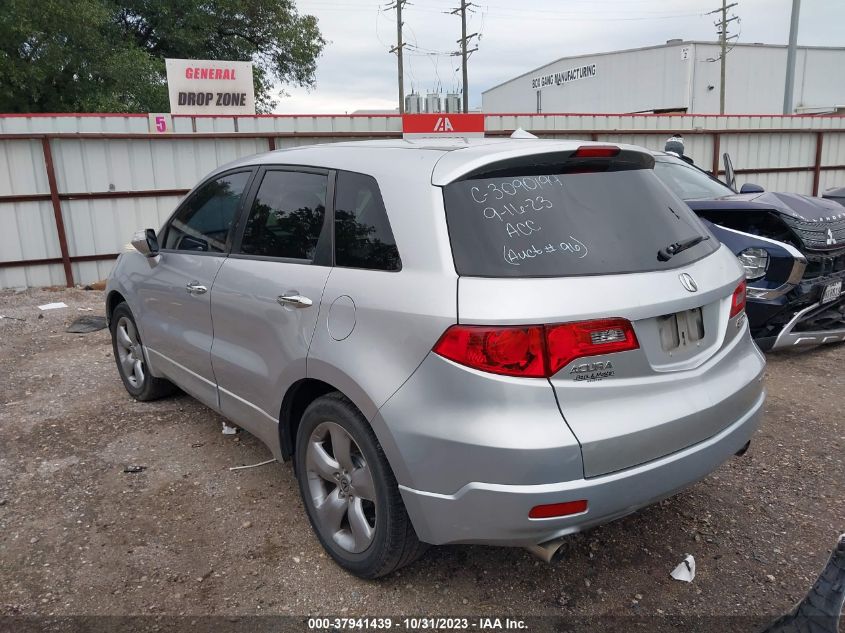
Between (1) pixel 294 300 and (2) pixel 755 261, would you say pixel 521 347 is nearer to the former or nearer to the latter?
(1) pixel 294 300

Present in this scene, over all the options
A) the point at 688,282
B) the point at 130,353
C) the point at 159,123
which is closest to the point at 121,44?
the point at 159,123

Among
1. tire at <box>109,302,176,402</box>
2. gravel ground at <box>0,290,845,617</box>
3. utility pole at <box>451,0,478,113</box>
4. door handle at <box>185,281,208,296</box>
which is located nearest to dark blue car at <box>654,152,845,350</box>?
gravel ground at <box>0,290,845,617</box>

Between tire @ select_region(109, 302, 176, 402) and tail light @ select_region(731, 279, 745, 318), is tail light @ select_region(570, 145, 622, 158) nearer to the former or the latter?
tail light @ select_region(731, 279, 745, 318)

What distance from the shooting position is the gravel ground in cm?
265

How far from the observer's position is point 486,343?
7.02 ft

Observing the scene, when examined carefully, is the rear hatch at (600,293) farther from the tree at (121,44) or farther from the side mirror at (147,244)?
the tree at (121,44)

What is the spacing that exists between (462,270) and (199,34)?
2499cm

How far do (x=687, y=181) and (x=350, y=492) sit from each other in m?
4.97

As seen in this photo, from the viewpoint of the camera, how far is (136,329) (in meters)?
4.60

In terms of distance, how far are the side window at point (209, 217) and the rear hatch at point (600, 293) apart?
1.61 metres

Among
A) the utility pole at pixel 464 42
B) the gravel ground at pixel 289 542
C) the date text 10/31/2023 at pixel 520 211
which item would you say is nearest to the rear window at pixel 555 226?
the date text 10/31/2023 at pixel 520 211

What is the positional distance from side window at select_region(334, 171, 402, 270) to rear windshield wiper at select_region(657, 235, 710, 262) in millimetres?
973

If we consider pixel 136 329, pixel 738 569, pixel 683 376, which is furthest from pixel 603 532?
pixel 136 329

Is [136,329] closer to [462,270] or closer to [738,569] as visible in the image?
[462,270]
